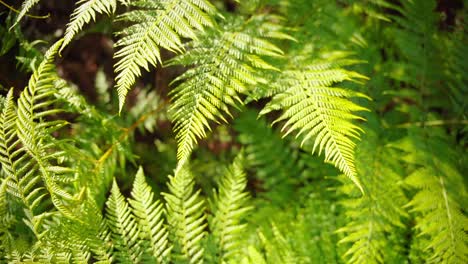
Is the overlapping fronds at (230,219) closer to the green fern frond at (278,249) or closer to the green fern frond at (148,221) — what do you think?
the green fern frond at (278,249)

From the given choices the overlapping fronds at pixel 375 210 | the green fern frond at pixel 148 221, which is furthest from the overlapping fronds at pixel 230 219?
the overlapping fronds at pixel 375 210

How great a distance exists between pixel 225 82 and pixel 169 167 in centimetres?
96

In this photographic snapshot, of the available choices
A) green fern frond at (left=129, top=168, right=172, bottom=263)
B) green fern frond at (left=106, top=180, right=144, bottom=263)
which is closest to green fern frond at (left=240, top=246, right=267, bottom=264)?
green fern frond at (left=129, top=168, right=172, bottom=263)

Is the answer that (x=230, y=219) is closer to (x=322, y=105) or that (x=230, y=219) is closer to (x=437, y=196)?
(x=322, y=105)

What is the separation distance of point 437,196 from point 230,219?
101cm

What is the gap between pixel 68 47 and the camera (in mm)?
2363

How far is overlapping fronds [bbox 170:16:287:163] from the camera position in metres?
1.57

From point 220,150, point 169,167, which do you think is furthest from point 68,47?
point 220,150

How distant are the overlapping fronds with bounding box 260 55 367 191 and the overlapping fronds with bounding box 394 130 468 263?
0.45 meters

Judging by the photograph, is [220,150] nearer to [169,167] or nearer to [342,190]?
[169,167]

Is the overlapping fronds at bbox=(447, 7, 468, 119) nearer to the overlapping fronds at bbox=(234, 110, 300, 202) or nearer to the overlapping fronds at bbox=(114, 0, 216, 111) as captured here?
the overlapping fronds at bbox=(234, 110, 300, 202)

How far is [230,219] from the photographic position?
2043 mm

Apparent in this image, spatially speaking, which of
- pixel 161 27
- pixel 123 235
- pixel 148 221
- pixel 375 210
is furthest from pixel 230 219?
pixel 161 27

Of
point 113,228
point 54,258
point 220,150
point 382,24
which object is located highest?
point 382,24
